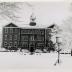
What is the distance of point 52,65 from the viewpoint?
5.29ft

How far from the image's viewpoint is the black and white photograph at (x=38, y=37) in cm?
161

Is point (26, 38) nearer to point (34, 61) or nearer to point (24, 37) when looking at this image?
point (24, 37)

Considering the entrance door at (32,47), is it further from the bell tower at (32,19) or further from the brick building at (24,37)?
the bell tower at (32,19)

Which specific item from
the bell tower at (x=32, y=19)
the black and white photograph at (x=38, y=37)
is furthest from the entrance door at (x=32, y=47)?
the bell tower at (x=32, y=19)

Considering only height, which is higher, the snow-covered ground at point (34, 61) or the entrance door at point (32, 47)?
the entrance door at point (32, 47)

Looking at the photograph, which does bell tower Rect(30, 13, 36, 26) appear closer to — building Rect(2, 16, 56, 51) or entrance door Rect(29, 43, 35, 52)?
building Rect(2, 16, 56, 51)

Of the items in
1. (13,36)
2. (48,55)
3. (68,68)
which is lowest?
(68,68)

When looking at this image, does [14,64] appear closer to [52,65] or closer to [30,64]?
[30,64]

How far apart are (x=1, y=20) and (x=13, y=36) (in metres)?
0.19

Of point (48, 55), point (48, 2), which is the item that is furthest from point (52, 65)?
point (48, 2)

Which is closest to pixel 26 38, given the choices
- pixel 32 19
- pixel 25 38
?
pixel 25 38

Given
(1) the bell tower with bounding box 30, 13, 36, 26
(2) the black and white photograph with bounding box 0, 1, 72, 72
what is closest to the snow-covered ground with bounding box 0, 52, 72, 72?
(2) the black and white photograph with bounding box 0, 1, 72, 72

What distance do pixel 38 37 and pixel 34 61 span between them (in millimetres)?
218

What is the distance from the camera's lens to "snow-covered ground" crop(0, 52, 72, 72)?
1.61 metres
